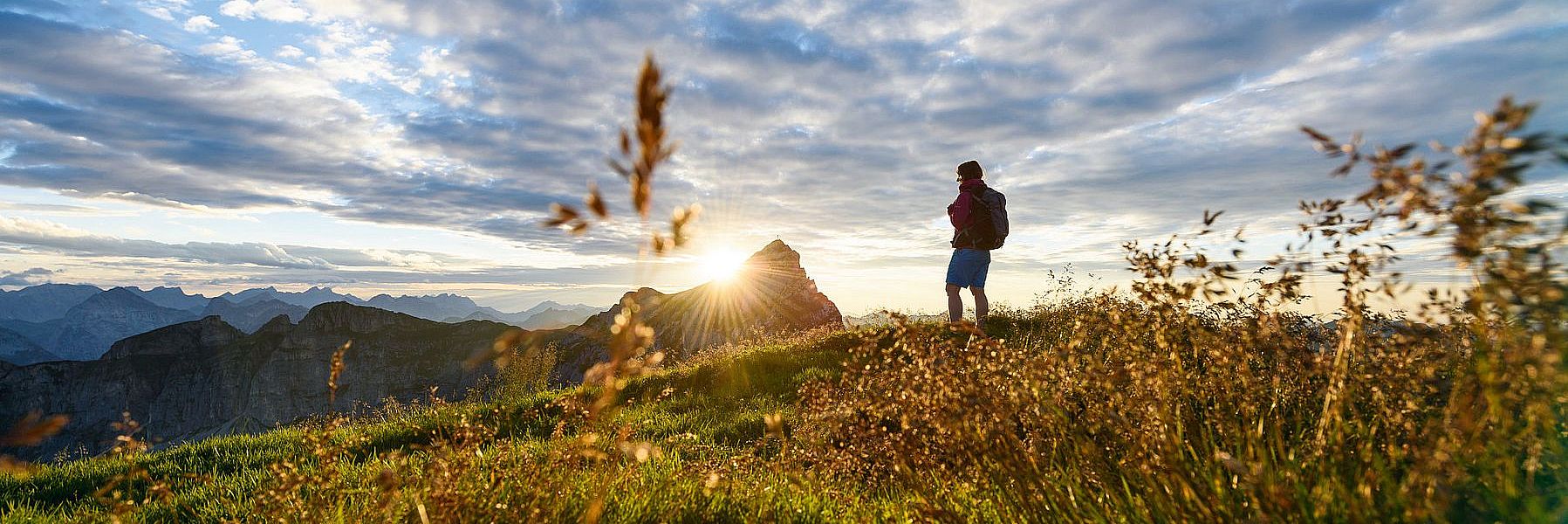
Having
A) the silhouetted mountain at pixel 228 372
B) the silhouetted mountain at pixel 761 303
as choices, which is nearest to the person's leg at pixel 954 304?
the silhouetted mountain at pixel 761 303

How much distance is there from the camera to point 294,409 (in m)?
182

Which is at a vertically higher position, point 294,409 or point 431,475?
point 431,475

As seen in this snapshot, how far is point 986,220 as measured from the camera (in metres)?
10.5

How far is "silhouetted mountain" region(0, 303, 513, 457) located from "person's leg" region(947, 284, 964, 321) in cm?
18601

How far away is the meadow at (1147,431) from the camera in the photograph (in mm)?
1496

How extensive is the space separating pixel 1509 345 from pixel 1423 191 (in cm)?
61

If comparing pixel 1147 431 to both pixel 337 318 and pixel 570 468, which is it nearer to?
pixel 570 468

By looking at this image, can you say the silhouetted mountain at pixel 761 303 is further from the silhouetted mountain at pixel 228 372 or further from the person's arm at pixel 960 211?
the silhouetted mountain at pixel 228 372

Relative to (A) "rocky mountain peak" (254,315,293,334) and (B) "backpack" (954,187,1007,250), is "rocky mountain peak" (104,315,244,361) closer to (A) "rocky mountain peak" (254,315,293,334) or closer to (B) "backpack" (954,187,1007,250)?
(A) "rocky mountain peak" (254,315,293,334)

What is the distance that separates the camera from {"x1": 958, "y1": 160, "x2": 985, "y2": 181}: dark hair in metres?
10.6

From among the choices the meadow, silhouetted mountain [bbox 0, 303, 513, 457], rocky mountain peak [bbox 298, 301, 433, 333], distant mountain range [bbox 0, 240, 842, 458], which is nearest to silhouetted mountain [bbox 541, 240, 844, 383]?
the meadow

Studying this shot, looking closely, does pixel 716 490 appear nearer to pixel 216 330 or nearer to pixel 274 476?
pixel 274 476

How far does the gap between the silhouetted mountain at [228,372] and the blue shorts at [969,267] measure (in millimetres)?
186668

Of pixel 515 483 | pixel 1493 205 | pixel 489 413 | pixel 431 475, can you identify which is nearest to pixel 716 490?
pixel 515 483
